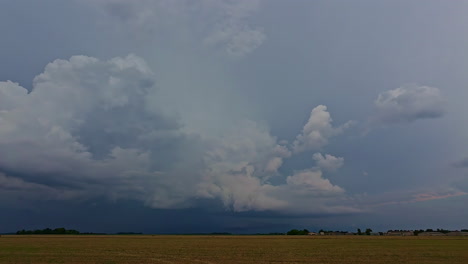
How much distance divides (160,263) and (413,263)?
2732cm

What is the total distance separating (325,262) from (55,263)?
29056mm

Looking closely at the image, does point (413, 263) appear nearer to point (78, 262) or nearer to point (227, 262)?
point (227, 262)

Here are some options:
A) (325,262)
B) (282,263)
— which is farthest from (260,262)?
(325,262)

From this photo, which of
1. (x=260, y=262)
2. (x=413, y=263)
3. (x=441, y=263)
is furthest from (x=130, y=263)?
(x=441, y=263)

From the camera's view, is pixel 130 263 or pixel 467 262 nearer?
pixel 130 263

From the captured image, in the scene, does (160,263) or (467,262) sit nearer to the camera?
(160,263)

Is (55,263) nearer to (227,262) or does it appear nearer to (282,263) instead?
(227,262)

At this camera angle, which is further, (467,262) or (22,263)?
(467,262)

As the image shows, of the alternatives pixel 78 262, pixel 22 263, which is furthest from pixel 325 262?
pixel 22 263

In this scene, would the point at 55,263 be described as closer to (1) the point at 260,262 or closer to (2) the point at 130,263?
(2) the point at 130,263

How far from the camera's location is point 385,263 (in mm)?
43219

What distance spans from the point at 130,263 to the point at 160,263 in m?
3.22

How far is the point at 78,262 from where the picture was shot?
43562 millimetres

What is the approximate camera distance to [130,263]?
42094 millimetres
